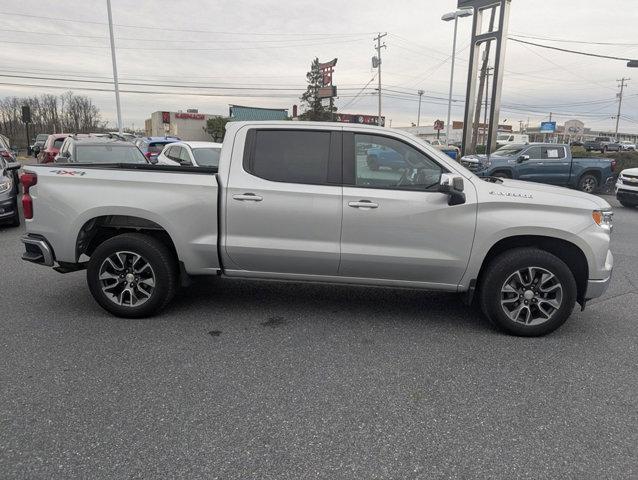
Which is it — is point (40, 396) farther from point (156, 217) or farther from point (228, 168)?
point (228, 168)

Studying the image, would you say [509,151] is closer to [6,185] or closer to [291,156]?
[291,156]

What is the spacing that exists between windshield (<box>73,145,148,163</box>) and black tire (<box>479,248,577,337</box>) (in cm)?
884

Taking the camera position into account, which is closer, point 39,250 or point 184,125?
point 39,250

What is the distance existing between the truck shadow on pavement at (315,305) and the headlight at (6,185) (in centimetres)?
529

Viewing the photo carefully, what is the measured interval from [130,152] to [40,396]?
8764mm

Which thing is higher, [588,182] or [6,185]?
[6,185]

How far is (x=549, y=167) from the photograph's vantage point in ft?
55.3

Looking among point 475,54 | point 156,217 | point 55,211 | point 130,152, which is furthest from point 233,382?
point 475,54

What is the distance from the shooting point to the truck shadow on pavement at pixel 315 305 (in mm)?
4883

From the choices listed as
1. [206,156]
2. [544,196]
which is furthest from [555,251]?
[206,156]

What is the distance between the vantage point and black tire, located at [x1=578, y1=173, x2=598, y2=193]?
672 inches

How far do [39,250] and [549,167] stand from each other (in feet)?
53.1

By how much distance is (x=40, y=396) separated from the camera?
10.8ft

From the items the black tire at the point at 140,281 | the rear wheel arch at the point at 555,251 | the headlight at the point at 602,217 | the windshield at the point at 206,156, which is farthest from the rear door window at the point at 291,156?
the windshield at the point at 206,156
